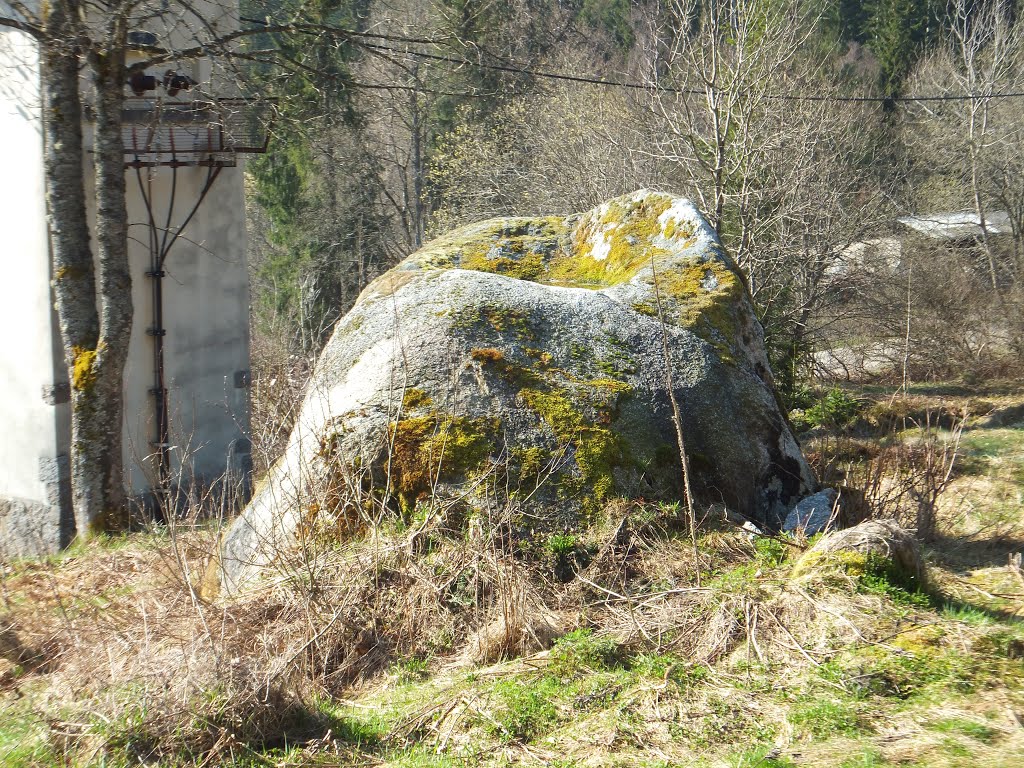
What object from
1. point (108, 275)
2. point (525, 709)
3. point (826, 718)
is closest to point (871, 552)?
point (826, 718)

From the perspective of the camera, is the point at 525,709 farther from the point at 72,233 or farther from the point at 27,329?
the point at 27,329

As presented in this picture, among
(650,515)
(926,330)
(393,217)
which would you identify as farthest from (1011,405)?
(393,217)

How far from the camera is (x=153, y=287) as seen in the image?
11359 mm

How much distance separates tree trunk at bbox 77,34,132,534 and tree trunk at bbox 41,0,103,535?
72mm

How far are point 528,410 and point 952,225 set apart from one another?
2080cm

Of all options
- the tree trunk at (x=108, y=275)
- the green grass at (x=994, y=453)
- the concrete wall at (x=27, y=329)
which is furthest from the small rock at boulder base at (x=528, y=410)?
the concrete wall at (x=27, y=329)

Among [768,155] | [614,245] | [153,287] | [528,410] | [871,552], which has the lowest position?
[871,552]

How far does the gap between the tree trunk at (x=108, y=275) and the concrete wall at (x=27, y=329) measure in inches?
77.3

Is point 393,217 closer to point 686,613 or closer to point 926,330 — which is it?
point 926,330

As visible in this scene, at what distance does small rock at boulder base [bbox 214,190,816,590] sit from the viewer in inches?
229

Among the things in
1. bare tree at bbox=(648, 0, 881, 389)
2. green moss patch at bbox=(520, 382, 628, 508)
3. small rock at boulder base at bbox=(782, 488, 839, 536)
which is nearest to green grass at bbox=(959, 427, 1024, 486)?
bare tree at bbox=(648, 0, 881, 389)

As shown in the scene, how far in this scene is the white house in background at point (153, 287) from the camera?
10086 mm

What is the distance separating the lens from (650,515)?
5.87 metres

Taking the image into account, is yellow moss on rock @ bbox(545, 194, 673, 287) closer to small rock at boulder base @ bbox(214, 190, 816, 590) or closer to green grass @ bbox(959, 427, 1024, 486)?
small rock at boulder base @ bbox(214, 190, 816, 590)
